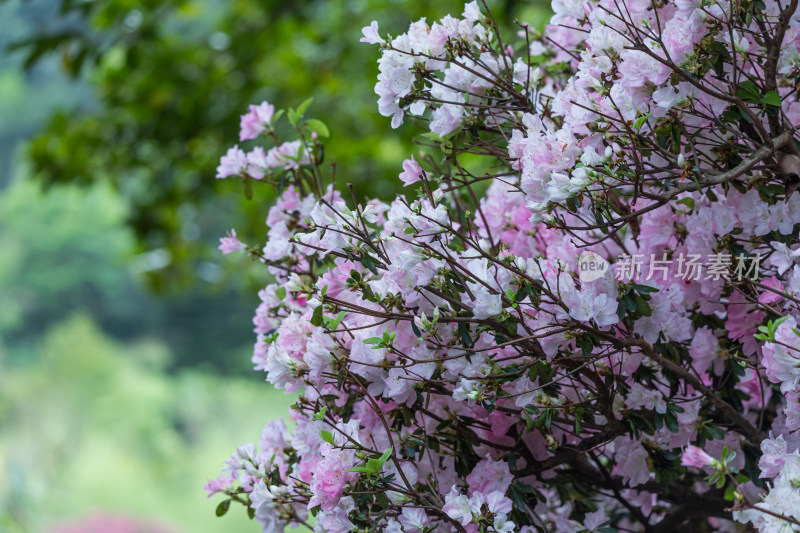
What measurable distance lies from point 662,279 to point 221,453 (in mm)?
9378

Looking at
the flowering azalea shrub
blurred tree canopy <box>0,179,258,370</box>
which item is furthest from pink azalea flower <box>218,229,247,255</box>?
blurred tree canopy <box>0,179,258,370</box>

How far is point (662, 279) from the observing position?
0.73m

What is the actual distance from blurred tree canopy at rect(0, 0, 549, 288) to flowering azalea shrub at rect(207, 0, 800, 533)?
1.48 meters

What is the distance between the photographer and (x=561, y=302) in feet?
2.11

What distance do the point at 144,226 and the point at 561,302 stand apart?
96.8 inches

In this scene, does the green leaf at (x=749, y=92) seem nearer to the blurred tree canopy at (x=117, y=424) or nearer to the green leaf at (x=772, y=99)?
the green leaf at (x=772, y=99)

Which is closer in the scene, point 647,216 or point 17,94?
point 647,216

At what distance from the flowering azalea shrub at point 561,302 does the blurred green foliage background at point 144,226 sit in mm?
394

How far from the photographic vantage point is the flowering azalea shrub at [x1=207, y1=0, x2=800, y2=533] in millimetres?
636

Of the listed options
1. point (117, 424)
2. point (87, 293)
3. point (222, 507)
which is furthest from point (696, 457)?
point (87, 293)

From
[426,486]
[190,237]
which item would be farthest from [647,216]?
[190,237]

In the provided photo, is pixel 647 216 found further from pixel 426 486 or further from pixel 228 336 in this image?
pixel 228 336

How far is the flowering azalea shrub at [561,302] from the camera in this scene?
0.64 m

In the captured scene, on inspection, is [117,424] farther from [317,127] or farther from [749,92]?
[749,92]
